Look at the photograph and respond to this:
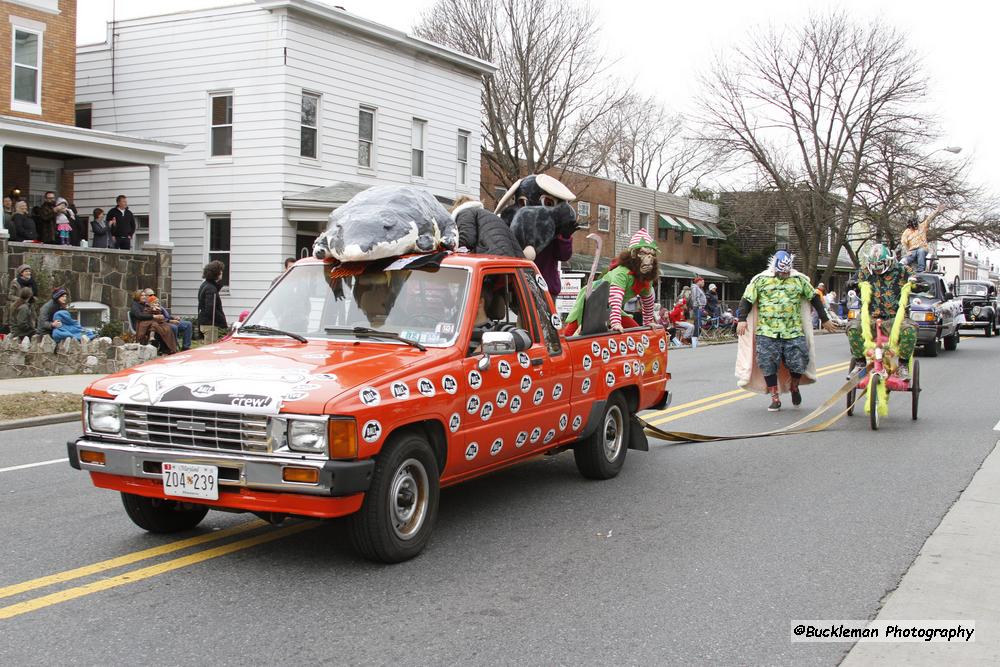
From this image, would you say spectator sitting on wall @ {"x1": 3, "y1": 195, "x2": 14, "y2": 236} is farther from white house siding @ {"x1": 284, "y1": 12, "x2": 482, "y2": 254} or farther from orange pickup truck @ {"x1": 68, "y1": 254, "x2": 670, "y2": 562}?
orange pickup truck @ {"x1": 68, "y1": 254, "x2": 670, "y2": 562}

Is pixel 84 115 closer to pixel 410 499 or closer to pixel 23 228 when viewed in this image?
pixel 23 228

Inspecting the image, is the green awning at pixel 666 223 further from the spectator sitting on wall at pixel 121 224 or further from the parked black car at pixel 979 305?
the spectator sitting on wall at pixel 121 224

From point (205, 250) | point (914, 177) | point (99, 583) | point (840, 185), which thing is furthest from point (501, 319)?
point (840, 185)

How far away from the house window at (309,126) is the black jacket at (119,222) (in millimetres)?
4431

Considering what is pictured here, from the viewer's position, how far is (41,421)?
11289 mm

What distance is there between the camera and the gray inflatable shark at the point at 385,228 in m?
6.39

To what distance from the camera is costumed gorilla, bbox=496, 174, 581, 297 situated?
30.1 ft

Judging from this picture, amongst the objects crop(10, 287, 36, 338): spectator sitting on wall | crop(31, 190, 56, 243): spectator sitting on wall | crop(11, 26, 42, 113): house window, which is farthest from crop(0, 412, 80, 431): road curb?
crop(11, 26, 42, 113): house window

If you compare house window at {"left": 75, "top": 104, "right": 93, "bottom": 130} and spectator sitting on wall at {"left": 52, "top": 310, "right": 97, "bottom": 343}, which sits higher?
house window at {"left": 75, "top": 104, "right": 93, "bottom": 130}

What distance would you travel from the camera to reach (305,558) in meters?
5.55

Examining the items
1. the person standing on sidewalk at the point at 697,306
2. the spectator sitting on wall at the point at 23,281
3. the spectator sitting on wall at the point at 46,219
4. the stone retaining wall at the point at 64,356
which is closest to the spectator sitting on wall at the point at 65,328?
the stone retaining wall at the point at 64,356

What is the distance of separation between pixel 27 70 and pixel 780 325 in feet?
59.7

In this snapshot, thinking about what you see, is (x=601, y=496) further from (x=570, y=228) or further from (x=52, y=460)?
(x=52, y=460)

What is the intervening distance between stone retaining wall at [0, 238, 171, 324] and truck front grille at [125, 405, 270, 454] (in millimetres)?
15286
